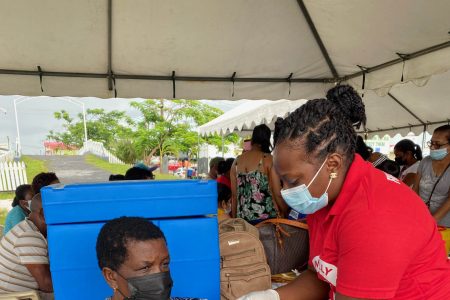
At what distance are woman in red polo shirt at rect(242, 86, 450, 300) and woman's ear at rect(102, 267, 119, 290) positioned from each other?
0.69 metres

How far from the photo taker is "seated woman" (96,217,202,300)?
3.75ft

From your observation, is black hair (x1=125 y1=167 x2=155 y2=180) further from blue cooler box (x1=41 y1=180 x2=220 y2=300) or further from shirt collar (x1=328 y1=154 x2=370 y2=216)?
shirt collar (x1=328 y1=154 x2=370 y2=216)

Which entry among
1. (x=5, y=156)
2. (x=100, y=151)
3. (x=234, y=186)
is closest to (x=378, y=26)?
(x=234, y=186)

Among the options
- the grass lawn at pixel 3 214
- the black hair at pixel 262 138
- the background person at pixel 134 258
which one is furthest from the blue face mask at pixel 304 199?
the grass lawn at pixel 3 214

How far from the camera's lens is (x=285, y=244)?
5.51ft

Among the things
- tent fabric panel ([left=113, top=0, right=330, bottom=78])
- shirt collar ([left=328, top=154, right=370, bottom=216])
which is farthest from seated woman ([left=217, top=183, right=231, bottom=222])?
shirt collar ([left=328, top=154, right=370, bottom=216])

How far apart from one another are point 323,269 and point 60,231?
3.00 ft

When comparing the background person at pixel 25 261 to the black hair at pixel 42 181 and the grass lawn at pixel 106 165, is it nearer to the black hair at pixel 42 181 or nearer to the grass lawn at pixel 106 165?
the black hair at pixel 42 181

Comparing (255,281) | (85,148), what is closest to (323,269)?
(255,281)

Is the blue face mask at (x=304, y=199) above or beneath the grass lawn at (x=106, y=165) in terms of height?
above

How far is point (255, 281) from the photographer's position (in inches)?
59.1

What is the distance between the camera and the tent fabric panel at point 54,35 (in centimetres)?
283

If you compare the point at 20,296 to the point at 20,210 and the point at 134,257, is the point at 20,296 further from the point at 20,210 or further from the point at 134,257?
the point at 20,210

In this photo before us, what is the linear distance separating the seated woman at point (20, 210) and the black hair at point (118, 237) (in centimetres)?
189
